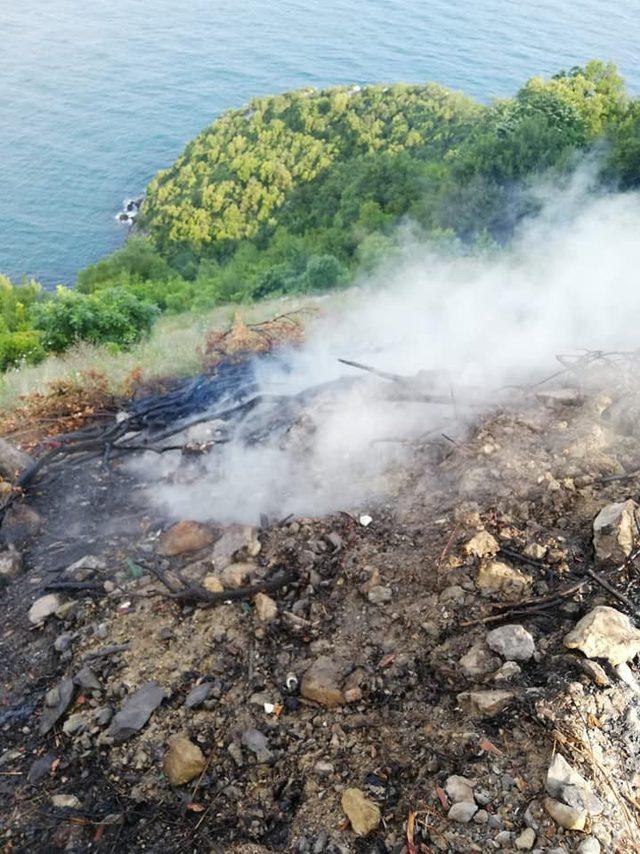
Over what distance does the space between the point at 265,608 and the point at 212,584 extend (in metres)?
0.42

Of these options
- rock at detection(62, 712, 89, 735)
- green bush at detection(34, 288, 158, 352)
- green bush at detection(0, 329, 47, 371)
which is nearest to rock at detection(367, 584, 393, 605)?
rock at detection(62, 712, 89, 735)

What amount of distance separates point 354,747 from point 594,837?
1050 mm

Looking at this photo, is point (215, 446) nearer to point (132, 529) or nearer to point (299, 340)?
point (132, 529)

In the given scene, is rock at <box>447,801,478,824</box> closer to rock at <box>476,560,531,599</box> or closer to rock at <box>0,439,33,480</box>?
rock at <box>476,560,531,599</box>

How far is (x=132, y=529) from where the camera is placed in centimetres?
507

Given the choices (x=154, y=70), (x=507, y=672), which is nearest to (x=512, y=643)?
(x=507, y=672)

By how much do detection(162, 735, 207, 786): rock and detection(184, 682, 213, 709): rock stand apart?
239 millimetres

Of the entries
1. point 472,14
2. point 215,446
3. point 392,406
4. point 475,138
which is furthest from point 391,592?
point 472,14

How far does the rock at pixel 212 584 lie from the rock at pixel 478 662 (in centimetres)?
156

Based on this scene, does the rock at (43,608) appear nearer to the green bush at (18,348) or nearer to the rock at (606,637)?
the rock at (606,637)

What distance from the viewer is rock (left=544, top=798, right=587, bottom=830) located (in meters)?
2.51

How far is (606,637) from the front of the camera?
10.1 ft

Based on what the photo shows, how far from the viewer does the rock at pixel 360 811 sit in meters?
2.79

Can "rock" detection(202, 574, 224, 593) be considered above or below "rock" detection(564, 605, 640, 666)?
below
